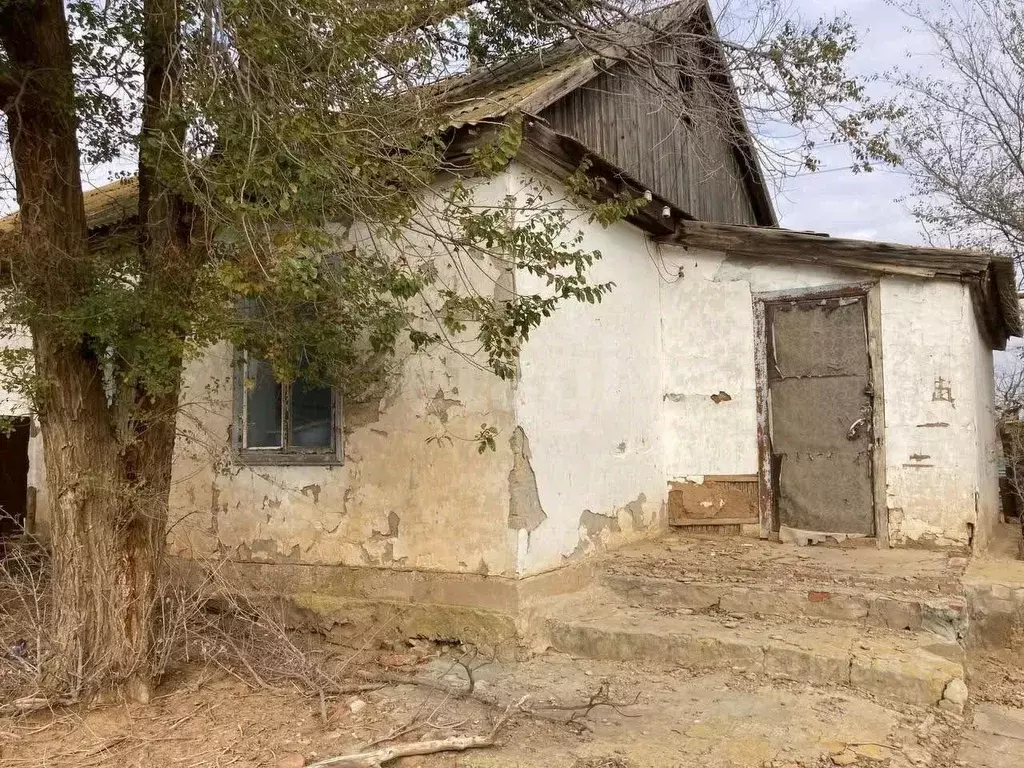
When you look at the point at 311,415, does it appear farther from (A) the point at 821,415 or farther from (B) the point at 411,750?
(A) the point at 821,415

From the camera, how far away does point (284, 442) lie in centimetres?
623

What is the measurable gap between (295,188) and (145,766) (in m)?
2.81

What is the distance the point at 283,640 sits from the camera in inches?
188

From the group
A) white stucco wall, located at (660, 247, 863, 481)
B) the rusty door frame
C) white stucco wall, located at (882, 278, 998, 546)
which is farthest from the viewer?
white stucco wall, located at (660, 247, 863, 481)

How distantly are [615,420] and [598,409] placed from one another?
1.03 feet

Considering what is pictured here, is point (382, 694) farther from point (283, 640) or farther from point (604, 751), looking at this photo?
point (604, 751)

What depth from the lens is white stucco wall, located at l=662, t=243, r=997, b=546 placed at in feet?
20.4

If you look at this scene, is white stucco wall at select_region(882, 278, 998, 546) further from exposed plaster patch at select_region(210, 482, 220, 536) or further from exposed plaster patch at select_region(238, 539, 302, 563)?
exposed plaster patch at select_region(210, 482, 220, 536)

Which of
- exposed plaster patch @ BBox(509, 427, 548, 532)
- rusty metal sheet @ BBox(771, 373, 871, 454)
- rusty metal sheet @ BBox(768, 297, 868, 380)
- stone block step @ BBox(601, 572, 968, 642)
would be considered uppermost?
rusty metal sheet @ BBox(768, 297, 868, 380)

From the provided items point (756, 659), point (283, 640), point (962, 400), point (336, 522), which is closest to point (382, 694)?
point (283, 640)

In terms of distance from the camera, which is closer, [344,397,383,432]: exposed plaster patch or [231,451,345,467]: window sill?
[344,397,383,432]: exposed plaster patch

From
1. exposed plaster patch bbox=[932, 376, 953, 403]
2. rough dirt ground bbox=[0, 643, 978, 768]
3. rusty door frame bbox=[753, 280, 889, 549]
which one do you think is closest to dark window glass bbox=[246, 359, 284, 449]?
rough dirt ground bbox=[0, 643, 978, 768]

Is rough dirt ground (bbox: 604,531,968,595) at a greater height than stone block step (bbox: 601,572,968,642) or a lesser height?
greater

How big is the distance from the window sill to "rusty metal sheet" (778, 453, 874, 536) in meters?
3.87
